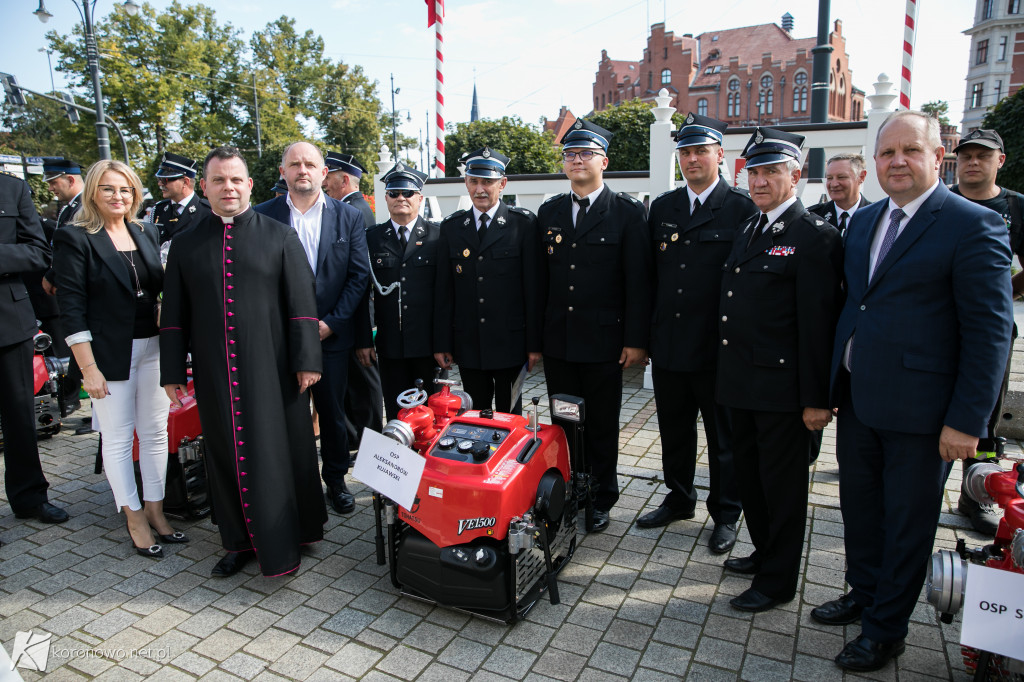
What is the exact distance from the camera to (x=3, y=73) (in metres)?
17.9

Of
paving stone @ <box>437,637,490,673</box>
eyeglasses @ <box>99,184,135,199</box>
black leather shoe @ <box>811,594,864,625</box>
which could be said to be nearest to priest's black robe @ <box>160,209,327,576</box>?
eyeglasses @ <box>99,184,135,199</box>

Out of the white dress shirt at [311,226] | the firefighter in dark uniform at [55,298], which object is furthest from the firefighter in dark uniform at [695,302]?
the firefighter in dark uniform at [55,298]

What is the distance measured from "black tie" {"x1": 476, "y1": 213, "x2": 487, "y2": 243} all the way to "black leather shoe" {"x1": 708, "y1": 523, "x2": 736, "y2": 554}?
2.19 meters

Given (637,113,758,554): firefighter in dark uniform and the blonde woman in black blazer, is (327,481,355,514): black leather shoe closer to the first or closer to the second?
the blonde woman in black blazer

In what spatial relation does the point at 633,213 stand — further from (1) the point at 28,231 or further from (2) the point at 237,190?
(1) the point at 28,231

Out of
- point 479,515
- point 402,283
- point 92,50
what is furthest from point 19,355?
→ point 92,50

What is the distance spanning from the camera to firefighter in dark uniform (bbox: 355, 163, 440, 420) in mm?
4258

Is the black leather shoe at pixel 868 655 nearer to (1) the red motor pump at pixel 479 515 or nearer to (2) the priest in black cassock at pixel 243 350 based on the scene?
(1) the red motor pump at pixel 479 515

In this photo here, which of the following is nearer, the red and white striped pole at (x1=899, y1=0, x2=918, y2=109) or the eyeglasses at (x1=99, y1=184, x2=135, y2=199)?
the eyeglasses at (x1=99, y1=184, x2=135, y2=199)

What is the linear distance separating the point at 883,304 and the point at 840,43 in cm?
8661

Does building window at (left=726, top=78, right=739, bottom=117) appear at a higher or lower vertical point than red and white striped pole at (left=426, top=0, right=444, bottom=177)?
higher

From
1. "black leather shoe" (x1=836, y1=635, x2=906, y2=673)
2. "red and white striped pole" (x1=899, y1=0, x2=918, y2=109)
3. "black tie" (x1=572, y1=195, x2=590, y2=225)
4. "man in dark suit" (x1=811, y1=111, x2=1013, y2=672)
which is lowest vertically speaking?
"black leather shoe" (x1=836, y1=635, x2=906, y2=673)

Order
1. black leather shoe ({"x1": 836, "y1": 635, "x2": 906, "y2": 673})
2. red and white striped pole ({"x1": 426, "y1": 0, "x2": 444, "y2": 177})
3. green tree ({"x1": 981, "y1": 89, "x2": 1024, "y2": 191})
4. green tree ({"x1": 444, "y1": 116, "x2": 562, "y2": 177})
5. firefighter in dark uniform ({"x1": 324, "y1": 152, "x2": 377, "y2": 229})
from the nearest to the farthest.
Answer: black leather shoe ({"x1": 836, "y1": 635, "x2": 906, "y2": 673}), firefighter in dark uniform ({"x1": 324, "y1": 152, "x2": 377, "y2": 229}), red and white striped pole ({"x1": 426, "y1": 0, "x2": 444, "y2": 177}), green tree ({"x1": 981, "y1": 89, "x2": 1024, "y2": 191}), green tree ({"x1": 444, "y1": 116, "x2": 562, "y2": 177})

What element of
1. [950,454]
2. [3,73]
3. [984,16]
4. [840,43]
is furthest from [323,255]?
[840,43]
